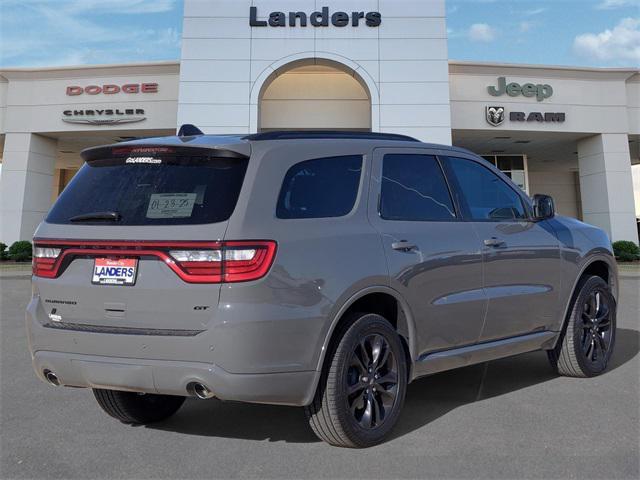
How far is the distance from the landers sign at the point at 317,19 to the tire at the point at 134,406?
60.0 feet

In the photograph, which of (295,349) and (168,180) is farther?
(168,180)

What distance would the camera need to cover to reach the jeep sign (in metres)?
24.1

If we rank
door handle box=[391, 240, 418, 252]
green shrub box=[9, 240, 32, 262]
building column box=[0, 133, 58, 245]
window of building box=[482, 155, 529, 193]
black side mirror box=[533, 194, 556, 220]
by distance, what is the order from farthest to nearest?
window of building box=[482, 155, 529, 193] → building column box=[0, 133, 58, 245] → green shrub box=[9, 240, 32, 262] → black side mirror box=[533, 194, 556, 220] → door handle box=[391, 240, 418, 252]

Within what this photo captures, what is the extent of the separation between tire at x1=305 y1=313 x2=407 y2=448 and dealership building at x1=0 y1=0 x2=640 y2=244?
56.1 ft

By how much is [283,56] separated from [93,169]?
17.6 meters

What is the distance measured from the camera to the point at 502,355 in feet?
14.4

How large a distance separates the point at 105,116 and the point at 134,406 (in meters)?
22.7

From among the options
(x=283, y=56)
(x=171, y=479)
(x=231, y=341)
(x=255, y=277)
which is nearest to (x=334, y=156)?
(x=255, y=277)

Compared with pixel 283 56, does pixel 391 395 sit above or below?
below

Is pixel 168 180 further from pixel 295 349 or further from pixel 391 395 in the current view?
pixel 391 395

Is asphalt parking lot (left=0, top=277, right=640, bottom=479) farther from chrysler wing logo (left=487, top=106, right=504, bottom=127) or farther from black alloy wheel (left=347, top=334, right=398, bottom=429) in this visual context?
chrysler wing logo (left=487, top=106, right=504, bottom=127)

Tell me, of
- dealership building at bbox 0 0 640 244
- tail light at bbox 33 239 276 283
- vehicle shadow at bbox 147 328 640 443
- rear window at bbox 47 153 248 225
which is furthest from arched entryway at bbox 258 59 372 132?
tail light at bbox 33 239 276 283

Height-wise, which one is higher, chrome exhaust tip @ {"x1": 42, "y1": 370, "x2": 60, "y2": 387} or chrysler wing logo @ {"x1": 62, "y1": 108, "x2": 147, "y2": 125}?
chrysler wing logo @ {"x1": 62, "y1": 108, "x2": 147, "y2": 125}


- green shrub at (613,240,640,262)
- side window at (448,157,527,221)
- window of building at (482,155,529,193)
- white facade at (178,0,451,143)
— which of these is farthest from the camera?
window of building at (482,155,529,193)
